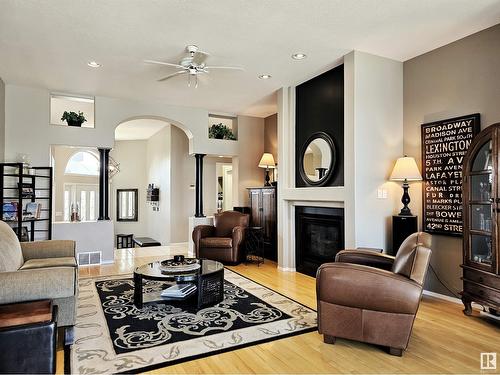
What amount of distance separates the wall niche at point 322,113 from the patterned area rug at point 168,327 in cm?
188

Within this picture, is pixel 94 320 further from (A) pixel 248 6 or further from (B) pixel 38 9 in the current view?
(A) pixel 248 6

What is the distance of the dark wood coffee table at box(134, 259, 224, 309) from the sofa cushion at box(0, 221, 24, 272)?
1.05m

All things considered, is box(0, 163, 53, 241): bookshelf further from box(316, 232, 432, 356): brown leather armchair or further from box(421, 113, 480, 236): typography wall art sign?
box(421, 113, 480, 236): typography wall art sign

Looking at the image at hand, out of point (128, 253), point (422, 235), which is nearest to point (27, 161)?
point (128, 253)

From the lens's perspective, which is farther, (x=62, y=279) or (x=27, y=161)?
(x=27, y=161)

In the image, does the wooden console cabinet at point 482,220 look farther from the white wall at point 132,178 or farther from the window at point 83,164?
the window at point 83,164

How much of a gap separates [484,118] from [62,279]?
4196mm

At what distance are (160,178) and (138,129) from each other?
1.46 meters

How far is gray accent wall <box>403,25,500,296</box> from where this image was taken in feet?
11.4

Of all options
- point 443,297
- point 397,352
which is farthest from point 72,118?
point 443,297

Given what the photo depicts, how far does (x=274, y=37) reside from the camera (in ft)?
12.1

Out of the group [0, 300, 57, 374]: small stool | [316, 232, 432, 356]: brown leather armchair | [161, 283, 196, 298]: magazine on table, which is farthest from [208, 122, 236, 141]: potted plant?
[0, 300, 57, 374]: small stool

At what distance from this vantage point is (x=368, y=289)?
2.48m

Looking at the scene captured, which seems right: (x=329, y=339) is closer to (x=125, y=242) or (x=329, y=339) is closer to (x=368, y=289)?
(x=368, y=289)
